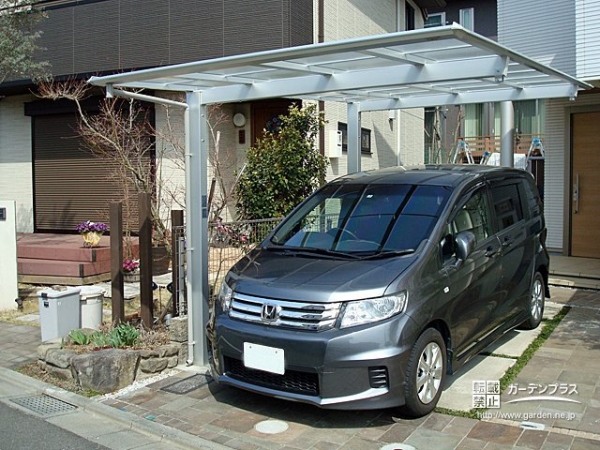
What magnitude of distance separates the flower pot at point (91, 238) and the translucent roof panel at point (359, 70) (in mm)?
4786

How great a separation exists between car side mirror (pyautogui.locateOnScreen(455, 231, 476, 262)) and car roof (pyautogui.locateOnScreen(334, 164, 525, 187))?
2.04 feet

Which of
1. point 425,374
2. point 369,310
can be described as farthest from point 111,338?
point 425,374

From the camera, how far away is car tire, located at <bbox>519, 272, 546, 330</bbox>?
6.42 m

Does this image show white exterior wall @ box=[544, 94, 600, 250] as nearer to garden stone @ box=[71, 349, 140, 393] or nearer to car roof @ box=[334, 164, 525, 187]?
car roof @ box=[334, 164, 525, 187]

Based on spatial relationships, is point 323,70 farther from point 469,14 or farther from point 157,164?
point 469,14

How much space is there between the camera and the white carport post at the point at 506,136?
10.2 meters

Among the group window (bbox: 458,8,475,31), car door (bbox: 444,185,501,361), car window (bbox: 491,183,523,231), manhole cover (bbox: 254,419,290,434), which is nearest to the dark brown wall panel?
car window (bbox: 491,183,523,231)

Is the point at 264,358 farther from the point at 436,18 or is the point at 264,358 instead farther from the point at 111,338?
the point at 436,18

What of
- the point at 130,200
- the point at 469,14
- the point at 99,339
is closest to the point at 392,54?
the point at 99,339

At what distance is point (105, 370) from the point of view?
5.26 m

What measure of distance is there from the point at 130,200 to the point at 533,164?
1210 cm

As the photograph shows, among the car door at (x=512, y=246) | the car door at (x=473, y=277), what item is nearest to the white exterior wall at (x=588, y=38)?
the car door at (x=512, y=246)

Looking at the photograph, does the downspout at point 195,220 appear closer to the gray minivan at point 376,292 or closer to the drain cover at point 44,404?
the gray minivan at point 376,292

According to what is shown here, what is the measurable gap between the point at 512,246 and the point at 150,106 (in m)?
8.45
